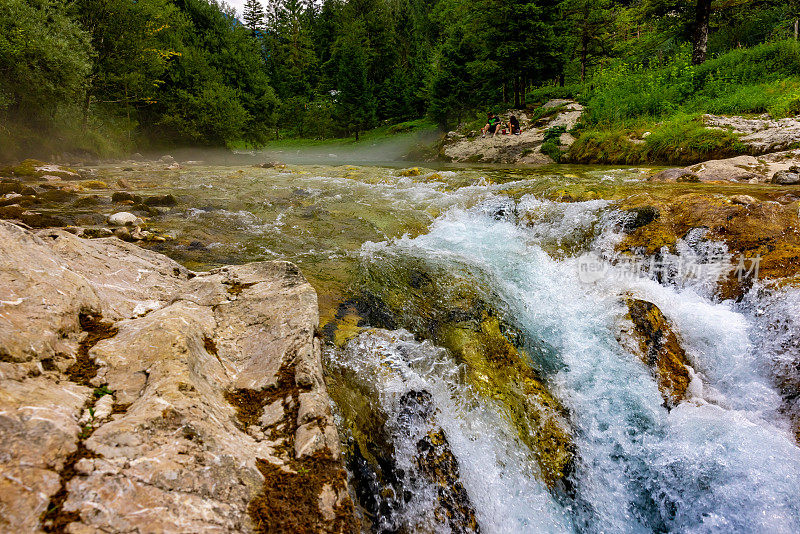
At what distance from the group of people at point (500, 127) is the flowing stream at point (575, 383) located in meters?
14.5

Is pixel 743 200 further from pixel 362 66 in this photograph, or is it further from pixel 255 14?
pixel 255 14

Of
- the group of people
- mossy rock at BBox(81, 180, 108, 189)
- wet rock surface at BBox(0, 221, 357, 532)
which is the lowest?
wet rock surface at BBox(0, 221, 357, 532)

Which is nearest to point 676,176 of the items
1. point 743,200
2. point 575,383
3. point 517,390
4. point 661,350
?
point 743,200

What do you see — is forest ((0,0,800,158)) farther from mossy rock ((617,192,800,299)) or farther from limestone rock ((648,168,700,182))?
mossy rock ((617,192,800,299))

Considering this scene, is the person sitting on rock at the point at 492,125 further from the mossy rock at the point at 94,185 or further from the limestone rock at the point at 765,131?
the mossy rock at the point at 94,185

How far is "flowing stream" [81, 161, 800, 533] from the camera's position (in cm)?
308

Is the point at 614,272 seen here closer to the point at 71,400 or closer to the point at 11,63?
the point at 71,400

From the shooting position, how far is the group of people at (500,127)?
20.0 meters

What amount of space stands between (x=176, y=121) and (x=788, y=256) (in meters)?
30.7

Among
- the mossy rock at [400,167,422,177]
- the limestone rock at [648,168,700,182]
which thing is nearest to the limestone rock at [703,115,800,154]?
the limestone rock at [648,168,700,182]

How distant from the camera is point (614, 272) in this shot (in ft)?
19.2

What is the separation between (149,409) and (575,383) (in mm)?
4106

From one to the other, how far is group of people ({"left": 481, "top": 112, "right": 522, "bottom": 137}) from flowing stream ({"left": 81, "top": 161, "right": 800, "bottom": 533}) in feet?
47.5

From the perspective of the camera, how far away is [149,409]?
194cm
